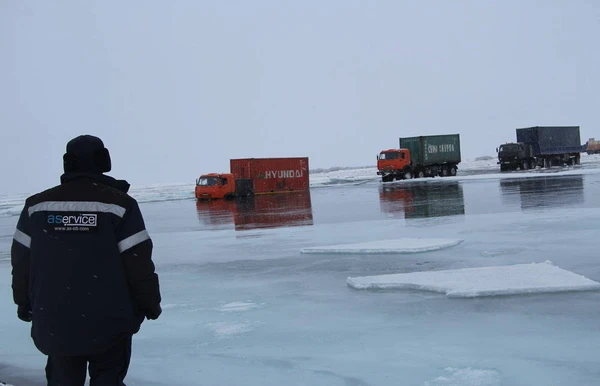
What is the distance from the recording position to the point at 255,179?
4550 centimetres

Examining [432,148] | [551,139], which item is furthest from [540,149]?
[432,148]

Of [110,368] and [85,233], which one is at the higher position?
[85,233]

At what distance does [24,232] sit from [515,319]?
473 centimetres

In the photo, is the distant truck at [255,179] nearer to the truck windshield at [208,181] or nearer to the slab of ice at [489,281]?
the truck windshield at [208,181]

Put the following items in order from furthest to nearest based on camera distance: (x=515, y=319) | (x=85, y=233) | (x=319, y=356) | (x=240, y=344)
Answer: (x=515, y=319), (x=240, y=344), (x=319, y=356), (x=85, y=233)

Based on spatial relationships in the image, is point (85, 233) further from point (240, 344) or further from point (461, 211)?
point (461, 211)

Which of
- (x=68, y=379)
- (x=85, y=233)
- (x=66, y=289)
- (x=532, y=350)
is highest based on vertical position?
(x=85, y=233)

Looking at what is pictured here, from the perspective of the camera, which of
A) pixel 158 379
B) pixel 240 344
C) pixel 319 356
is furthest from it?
pixel 240 344

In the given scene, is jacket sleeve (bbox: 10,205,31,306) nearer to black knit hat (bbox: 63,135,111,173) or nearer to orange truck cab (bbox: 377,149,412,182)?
black knit hat (bbox: 63,135,111,173)

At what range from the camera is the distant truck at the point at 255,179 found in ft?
133

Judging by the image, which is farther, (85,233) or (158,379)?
(158,379)

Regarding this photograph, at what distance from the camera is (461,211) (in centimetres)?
2027

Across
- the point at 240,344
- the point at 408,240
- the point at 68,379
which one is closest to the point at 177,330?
the point at 240,344

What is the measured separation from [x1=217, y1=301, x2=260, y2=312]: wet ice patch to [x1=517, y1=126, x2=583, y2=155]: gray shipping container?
58.9 metres
